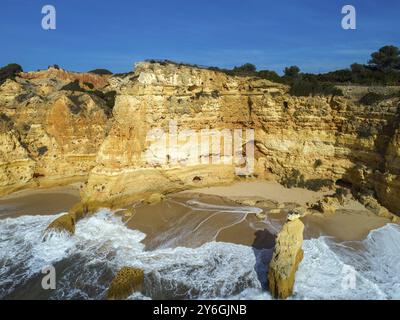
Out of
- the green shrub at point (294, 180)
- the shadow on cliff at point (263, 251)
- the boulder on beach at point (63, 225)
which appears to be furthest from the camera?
the green shrub at point (294, 180)

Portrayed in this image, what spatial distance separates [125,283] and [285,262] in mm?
4348

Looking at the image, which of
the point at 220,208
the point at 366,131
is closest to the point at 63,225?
the point at 220,208

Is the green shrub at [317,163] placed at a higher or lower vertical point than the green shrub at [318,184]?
higher

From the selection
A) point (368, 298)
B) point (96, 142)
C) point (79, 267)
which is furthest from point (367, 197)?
point (96, 142)

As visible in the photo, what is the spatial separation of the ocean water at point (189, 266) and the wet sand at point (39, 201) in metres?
2.69

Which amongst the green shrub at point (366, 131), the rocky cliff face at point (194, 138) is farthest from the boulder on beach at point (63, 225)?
the green shrub at point (366, 131)

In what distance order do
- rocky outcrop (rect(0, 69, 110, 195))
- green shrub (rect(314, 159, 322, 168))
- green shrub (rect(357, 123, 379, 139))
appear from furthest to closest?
rocky outcrop (rect(0, 69, 110, 195))
green shrub (rect(314, 159, 322, 168))
green shrub (rect(357, 123, 379, 139))

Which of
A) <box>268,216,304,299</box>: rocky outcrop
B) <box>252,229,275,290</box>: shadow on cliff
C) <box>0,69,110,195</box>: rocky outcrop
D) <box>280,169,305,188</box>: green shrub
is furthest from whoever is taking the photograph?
Answer: <box>0,69,110,195</box>: rocky outcrop

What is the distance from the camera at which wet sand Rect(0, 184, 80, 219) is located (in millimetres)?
16094

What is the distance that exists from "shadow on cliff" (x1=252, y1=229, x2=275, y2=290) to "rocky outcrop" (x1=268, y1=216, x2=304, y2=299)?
0.54 metres

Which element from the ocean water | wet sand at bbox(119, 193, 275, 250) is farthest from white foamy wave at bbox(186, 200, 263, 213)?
the ocean water

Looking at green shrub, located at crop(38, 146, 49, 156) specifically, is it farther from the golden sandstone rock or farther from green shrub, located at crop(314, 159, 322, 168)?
green shrub, located at crop(314, 159, 322, 168)

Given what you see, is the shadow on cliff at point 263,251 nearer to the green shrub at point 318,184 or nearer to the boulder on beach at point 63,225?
the green shrub at point 318,184

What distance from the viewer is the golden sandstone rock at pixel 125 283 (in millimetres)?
9242
